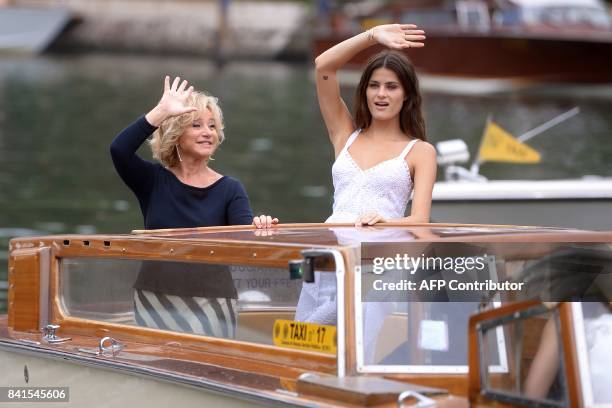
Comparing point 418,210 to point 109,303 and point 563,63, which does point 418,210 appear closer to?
point 109,303

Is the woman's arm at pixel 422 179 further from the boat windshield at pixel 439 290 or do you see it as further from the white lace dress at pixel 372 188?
the boat windshield at pixel 439 290

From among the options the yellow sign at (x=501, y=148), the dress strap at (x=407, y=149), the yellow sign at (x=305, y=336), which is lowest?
the yellow sign at (x=305, y=336)

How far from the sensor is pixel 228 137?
25188 millimetres

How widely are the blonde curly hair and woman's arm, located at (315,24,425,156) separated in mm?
474

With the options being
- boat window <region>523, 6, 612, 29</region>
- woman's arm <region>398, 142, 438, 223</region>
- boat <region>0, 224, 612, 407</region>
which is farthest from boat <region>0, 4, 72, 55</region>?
boat <region>0, 224, 612, 407</region>

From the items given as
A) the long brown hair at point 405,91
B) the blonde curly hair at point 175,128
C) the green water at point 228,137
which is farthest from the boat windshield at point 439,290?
the green water at point 228,137

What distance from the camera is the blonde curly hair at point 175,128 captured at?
19.0ft

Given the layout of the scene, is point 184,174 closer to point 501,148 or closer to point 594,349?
point 594,349

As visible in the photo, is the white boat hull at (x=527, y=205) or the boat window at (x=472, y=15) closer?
the white boat hull at (x=527, y=205)

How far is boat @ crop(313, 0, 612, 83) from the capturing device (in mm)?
34750

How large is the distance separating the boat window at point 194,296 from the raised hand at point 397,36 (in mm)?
1251

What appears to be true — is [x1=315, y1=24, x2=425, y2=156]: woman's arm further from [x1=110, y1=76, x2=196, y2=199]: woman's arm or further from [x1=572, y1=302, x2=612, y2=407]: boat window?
[x1=572, y1=302, x2=612, y2=407]: boat window

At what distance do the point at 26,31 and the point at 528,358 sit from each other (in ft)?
183

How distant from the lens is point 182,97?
5.67 meters
